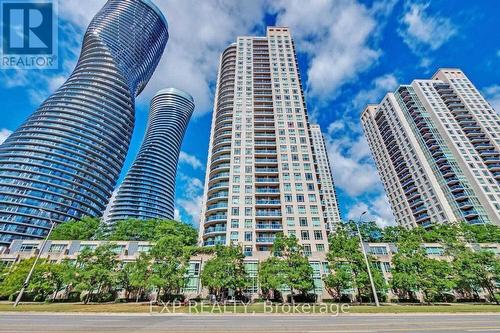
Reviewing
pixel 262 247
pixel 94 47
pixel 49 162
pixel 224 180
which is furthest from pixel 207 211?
pixel 94 47

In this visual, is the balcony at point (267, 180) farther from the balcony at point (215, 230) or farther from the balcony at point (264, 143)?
the balcony at point (215, 230)

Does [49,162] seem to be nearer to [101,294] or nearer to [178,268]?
[101,294]

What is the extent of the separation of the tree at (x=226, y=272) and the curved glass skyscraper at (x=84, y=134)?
81.6 m

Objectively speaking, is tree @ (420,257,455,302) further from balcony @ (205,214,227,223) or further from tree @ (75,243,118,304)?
tree @ (75,243,118,304)

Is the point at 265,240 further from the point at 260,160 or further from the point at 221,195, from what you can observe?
the point at 260,160

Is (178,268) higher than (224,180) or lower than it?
lower

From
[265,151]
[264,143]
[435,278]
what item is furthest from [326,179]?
[435,278]

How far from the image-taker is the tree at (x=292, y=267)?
36.3 m

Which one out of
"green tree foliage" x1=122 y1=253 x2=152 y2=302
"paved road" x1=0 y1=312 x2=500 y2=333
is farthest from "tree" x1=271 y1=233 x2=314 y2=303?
"green tree foliage" x1=122 y1=253 x2=152 y2=302

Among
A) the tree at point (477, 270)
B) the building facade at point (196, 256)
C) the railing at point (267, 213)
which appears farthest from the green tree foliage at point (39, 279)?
the tree at point (477, 270)

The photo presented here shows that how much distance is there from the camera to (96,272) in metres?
38.1

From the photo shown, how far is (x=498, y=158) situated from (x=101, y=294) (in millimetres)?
121761

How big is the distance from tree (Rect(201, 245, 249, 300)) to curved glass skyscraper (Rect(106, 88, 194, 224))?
96.6m

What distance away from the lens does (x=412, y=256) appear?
1575 inches
